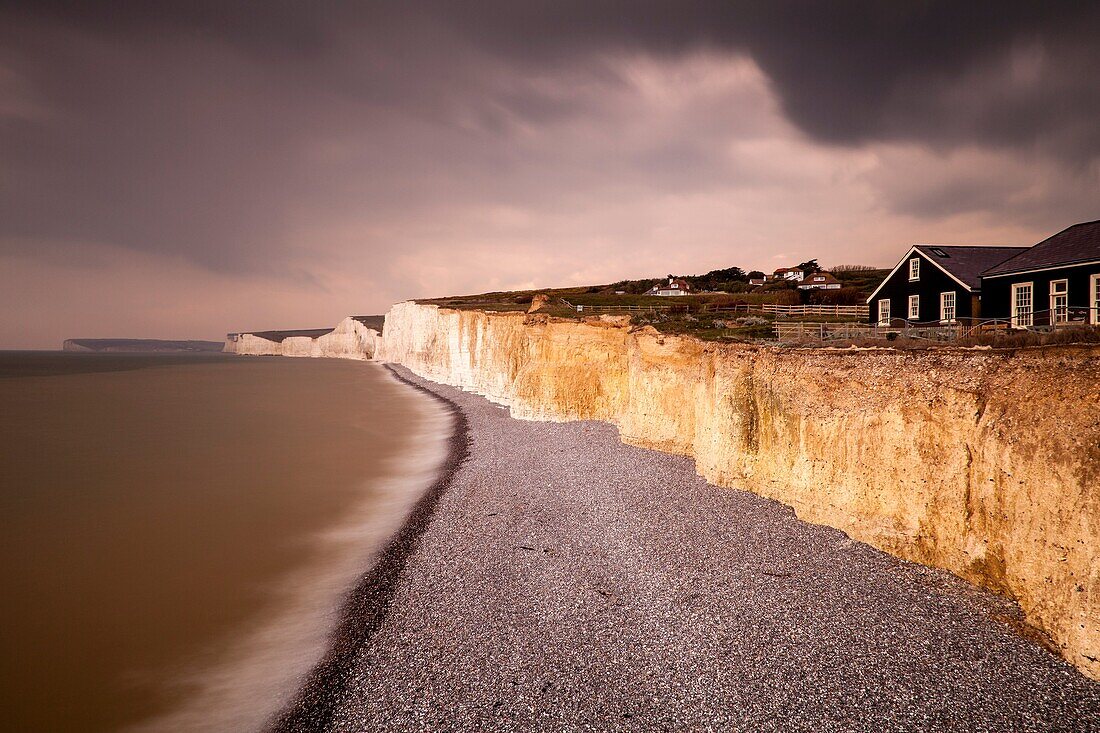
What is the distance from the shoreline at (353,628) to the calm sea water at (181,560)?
43 cm

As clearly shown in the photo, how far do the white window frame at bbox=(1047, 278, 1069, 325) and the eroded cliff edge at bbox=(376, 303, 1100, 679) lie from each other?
493 inches

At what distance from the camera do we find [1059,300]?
60.8 ft

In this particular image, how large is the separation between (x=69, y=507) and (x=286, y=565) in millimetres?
13394

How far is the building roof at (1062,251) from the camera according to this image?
1781 cm

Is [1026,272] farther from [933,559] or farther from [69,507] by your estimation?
[69,507]

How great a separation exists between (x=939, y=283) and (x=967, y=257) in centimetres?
230

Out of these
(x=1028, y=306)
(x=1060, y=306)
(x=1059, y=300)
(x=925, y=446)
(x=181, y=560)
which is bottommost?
(x=181, y=560)

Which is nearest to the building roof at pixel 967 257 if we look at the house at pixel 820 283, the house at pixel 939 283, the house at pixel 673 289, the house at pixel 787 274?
the house at pixel 939 283

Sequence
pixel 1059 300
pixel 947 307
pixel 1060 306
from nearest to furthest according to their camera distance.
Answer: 1. pixel 1060 306
2. pixel 1059 300
3. pixel 947 307

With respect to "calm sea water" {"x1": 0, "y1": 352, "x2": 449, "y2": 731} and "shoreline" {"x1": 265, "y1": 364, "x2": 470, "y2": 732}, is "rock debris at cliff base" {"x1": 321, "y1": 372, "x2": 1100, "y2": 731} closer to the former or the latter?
"shoreline" {"x1": 265, "y1": 364, "x2": 470, "y2": 732}

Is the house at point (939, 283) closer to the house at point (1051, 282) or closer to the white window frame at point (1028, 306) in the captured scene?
the house at point (1051, 282)

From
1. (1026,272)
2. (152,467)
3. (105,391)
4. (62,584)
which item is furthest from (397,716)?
(105,391)

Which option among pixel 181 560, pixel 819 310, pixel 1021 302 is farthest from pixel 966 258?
pixel 181 560

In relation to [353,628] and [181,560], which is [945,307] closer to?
[353,628]
